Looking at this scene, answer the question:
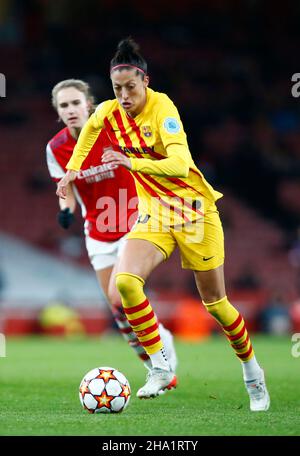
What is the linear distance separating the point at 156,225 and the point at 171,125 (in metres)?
0.74

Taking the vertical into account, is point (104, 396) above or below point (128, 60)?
below

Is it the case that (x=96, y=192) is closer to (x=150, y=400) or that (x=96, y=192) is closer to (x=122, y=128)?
(x=122, y=128)

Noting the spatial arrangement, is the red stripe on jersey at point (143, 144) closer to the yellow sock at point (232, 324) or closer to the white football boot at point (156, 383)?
the yellow sock at point (232, 324)

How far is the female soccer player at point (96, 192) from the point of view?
7555 mm

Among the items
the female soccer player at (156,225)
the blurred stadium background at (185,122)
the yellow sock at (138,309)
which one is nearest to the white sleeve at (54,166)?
the female soccer player at (156,225)

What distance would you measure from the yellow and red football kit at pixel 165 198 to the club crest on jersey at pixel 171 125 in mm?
82

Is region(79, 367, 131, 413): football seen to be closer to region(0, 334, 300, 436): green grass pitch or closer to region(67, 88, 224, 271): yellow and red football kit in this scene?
region(0, 334, 300, 436): green grass pitch

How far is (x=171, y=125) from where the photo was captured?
596 centimetres

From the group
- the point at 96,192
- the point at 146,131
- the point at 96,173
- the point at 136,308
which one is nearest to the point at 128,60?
the point at 146,131

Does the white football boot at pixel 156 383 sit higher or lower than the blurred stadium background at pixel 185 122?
lower

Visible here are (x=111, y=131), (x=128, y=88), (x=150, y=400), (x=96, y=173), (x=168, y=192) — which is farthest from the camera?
(x=96, y=173)
